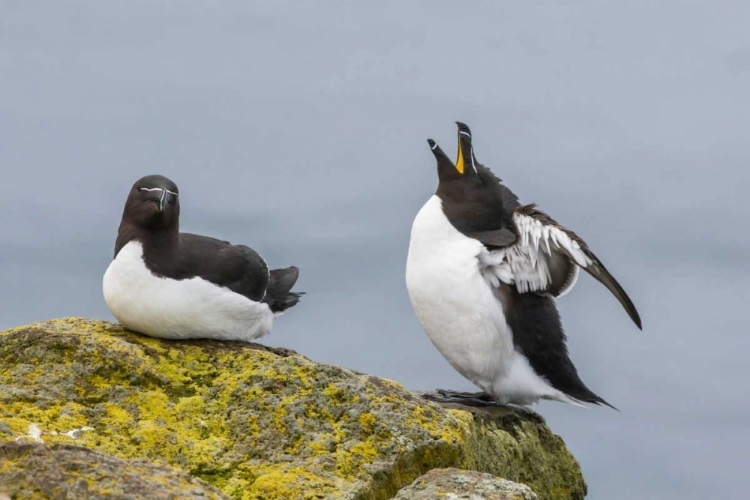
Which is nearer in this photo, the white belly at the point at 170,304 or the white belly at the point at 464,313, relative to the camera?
the white belly at the point at 170,304

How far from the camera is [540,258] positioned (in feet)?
32.9

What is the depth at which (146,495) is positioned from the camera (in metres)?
3.68

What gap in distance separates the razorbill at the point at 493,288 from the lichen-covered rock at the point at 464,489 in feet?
16.1

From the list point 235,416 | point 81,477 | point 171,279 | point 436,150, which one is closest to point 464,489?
point 81,477

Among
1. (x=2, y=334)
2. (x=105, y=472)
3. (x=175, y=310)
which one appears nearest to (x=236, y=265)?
(x=175, y=310)

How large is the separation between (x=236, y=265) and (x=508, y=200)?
3121 millimetres

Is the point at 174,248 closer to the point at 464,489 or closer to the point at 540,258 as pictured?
the point at 540,258

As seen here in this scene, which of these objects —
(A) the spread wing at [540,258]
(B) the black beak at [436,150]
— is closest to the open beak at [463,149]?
(B) the black beak at [436,150]

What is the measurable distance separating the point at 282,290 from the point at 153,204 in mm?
1718

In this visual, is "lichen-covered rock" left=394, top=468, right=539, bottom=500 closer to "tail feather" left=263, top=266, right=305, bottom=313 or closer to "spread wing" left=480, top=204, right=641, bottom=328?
"tail feather" left=263, top=266, right=305, bottom=313

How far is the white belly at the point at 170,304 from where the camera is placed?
7766 millimetres

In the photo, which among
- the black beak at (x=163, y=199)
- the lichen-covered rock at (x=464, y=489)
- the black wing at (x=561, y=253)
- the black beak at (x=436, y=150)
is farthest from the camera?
the black beak at (x=436, y=150)

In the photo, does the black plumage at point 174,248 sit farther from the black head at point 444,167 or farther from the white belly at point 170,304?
the black head at point 444,167

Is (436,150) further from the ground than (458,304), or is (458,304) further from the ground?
(436,150)
